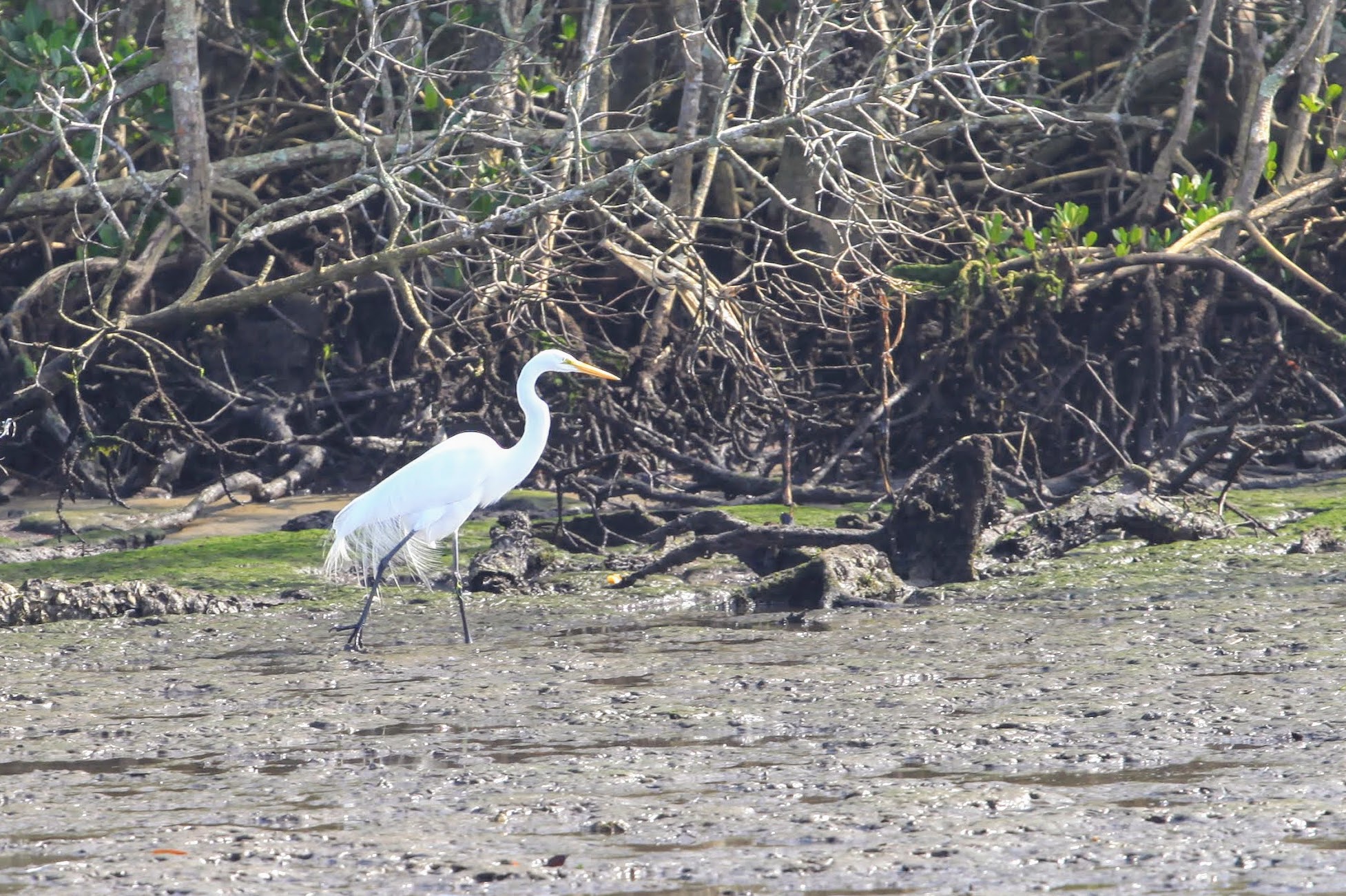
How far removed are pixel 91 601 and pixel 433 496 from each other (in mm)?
1187

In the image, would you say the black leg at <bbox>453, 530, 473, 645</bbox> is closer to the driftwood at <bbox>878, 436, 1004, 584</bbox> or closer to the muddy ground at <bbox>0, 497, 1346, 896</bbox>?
the muddy ground at <bbox>0, 497, 1346, 896</bbox>

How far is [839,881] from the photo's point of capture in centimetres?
287

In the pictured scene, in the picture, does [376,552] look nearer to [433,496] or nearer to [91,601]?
[433,496]

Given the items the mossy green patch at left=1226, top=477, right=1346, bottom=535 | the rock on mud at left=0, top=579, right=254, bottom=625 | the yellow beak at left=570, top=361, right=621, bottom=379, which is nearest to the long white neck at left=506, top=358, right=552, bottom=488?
the yellow beak at left=570, top=361, right=621, bottom=379

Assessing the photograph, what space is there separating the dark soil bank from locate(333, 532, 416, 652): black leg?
81 mm

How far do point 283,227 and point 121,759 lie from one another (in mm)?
3889

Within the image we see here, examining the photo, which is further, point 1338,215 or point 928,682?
point 1338,215

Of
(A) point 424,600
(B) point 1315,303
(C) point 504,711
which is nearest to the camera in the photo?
(C) point 504,711

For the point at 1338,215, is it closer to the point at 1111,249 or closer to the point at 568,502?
the point at 1111,249

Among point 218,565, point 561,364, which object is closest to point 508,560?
point 561,364

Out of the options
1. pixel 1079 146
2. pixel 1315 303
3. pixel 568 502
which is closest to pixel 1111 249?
pixel 1315 303

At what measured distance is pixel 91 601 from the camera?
577 centimetres

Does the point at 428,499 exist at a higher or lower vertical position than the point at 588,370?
lower

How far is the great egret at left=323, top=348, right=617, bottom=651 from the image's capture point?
232 inches
